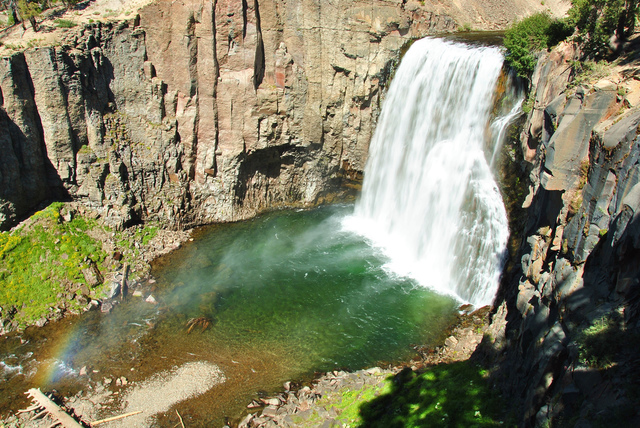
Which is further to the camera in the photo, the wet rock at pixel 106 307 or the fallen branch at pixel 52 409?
the wet rock at pixel 106 307

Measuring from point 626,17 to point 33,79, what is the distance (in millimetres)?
25233

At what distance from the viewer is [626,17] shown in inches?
566

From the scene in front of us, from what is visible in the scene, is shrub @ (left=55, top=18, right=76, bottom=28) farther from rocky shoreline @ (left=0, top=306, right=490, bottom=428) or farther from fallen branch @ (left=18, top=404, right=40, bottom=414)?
fallen branch @ (left=18, top=404, right=40, bottom=414)

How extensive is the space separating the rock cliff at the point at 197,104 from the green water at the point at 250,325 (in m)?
5.04

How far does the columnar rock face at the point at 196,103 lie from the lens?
22125 millimetres

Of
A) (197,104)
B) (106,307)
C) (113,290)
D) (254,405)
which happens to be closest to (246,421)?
(254,405)

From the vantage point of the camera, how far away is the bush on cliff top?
58.1 ft

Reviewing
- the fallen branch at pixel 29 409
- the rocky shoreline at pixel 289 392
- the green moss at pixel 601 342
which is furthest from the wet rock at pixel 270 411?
the green moss at pixel 601 342

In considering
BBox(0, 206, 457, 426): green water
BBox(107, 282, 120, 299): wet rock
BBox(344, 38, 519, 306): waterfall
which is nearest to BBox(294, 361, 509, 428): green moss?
BBox(0, 206, 457, 426): green water

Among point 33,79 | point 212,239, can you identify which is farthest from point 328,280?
point 33,79

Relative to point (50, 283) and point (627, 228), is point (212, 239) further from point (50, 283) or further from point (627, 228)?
point (627, 228)

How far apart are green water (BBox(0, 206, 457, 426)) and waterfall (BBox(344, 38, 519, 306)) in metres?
1.61

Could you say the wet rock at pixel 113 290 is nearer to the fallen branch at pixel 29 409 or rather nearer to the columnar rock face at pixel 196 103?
the columnar rock face at pixel 196 103

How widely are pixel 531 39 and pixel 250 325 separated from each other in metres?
17.3
